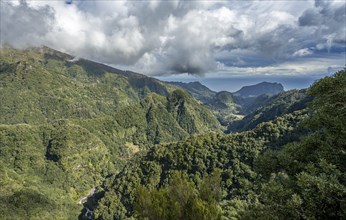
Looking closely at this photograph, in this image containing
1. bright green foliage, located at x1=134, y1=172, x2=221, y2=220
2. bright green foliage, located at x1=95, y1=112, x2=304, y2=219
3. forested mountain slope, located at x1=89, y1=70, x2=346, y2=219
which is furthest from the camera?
bright green foliage, located at x1=95, y1=112, x2=304, y2=219

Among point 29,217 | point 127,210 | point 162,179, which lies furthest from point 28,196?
point 162,179

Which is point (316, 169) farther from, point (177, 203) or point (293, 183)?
point (177, 203)

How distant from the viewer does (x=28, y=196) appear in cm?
18312

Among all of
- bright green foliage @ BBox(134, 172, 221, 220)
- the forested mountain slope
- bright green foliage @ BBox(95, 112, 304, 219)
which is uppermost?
the forested mountain slope

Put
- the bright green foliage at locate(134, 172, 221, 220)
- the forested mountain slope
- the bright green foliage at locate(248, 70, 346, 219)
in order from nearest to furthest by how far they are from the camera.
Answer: the bright green foliage at locate(248, 70, 346, 219), the forested mountain slope, the bright green foliage at locate(134, 172, 221, 220)

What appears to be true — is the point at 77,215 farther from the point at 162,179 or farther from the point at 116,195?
the point at 162,179

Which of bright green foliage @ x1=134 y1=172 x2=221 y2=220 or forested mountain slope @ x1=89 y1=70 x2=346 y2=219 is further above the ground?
forested mountain slope @ x1=89 y1=70 x2=346 y2=219

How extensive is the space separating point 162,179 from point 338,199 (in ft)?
473

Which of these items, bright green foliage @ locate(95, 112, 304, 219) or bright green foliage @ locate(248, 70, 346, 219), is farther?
bright green foliage @ locate(95, 112, 304, 219)

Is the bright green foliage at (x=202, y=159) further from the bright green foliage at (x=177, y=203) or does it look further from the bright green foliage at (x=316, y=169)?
the bright green foliage at (x=316, y=169)

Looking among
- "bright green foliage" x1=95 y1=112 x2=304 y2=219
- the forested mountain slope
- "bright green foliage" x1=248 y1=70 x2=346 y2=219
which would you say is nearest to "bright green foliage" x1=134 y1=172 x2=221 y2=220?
the forested mountain slope

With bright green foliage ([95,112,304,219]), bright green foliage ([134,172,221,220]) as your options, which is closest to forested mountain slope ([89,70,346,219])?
bright green foliage ([134,172,221,220])

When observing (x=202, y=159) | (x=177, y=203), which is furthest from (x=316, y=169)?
(x=202, y=159)

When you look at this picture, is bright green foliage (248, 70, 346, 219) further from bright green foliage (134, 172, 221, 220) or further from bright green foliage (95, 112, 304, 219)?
bright green foliage (95, 112, 304, 219)
